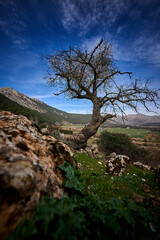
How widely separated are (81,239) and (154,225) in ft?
3.91

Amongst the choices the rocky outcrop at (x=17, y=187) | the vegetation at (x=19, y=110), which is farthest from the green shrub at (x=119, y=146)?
the vegetation at (x=19, y=110)

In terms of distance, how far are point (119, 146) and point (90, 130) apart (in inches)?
211

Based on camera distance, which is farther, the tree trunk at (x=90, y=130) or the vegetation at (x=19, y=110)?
the vegetation at (x=19, y=110)

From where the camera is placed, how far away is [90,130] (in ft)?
34.7

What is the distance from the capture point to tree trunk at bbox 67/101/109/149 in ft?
34.1

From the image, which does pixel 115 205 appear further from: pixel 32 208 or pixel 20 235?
pixel 20 235

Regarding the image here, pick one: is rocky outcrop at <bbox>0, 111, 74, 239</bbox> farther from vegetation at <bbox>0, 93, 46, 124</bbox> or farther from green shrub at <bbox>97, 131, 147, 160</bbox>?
vegetation at <bbox>0, 93, 46, 124</bbox>

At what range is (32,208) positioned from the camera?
3.45 feet

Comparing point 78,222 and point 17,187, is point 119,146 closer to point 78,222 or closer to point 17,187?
point 78,222

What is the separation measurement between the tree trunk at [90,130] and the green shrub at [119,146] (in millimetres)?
3717

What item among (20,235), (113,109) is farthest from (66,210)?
(113,109)

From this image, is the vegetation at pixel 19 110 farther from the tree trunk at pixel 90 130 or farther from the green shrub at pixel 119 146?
the green shrub at pixel 119 146

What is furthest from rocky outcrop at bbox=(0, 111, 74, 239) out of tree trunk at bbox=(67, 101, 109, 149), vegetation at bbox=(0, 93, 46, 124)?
vegetation at bbox=(0, 93, 46, 124)

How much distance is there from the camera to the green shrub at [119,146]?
12.4 m
